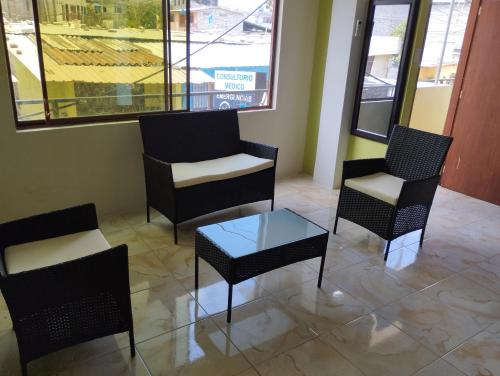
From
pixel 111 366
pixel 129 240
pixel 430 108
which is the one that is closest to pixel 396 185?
pixel 129 240

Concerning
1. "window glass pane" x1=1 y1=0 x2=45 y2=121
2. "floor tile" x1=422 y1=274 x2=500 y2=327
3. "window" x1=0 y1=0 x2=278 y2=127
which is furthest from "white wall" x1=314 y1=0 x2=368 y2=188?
"window glass pane" x1=1 y1=0 x2=45 y2=121

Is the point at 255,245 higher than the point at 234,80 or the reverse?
the reverse

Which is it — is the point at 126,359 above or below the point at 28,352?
below

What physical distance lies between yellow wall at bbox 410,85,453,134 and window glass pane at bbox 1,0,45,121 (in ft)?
13.7

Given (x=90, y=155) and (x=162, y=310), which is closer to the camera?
(x=162, y=310)

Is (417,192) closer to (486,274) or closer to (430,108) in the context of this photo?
(486,274)

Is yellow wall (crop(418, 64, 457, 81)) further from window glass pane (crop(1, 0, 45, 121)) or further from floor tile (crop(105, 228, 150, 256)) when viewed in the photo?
window glass pane (crop(1, 0, 45, 121))

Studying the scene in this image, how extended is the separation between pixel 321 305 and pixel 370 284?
0.42 metres

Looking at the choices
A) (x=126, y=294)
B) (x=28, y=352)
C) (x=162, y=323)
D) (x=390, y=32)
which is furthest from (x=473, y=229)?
(x=28, y=352)

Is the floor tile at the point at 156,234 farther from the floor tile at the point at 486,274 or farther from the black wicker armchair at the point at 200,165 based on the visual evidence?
the floor tile at the point at 486,274

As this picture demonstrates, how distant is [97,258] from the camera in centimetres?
162

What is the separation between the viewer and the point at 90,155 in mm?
3139

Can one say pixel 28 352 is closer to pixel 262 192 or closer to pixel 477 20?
pixel 262 192

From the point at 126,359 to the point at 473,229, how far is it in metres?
2.97
